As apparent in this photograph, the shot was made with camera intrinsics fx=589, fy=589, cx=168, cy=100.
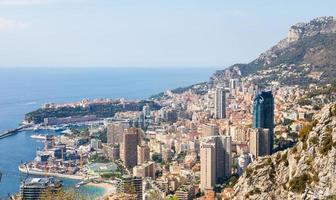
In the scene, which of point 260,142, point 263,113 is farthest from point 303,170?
point 263,113

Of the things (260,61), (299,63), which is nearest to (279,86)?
(299,63)

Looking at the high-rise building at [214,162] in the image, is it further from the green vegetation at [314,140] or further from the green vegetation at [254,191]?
the green vegetation at [314,140]

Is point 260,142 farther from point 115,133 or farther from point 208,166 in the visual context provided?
point 115,133

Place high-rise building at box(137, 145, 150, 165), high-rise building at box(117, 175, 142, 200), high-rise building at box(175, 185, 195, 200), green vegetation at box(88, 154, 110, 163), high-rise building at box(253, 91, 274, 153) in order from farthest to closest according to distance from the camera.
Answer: green vegetation at box(88, 154, 110, 163), high-rise building at box(137, 145, 150, 165), high-rise building at box(253, 91, 274, 153), high-rise building at box(175, 185, 195, 200), high-rise building at box(117, 175, 142, 200)

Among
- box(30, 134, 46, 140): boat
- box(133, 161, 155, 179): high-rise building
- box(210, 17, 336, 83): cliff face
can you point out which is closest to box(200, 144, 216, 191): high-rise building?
box(133, 161, 155, 179): high-rise building

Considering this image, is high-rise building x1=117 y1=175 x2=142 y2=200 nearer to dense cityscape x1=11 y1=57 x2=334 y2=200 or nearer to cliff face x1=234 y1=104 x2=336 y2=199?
dense cityscape x1=11 y1=57 x2=334 y2=200

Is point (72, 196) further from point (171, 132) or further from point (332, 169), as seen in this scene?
point (171, 132)

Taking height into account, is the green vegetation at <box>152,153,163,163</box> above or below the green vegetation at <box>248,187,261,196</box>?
below
